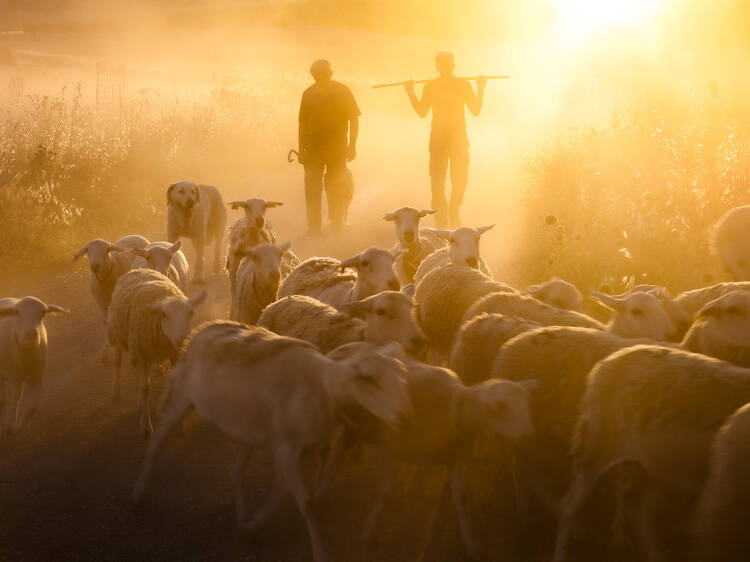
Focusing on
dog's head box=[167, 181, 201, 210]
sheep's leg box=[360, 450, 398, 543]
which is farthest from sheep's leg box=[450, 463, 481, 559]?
dog's head box=[167, 181, 201, 210]

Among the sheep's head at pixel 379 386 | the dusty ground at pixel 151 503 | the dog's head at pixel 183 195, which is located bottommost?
the dusty ground at pixel 151 503

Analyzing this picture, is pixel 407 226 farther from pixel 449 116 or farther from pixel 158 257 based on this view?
pixel 449 116

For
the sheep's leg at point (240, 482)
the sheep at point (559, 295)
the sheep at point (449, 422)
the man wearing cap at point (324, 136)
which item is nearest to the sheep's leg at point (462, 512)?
the sheep at point (449, 422)

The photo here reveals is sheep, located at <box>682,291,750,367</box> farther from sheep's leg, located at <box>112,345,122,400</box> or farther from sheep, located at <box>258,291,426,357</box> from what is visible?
sheep's leg, located at <box>112,345,122,400</box>

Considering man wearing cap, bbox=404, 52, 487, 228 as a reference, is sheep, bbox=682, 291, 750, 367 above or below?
below

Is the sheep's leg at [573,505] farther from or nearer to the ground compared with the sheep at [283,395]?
nearer to the ground

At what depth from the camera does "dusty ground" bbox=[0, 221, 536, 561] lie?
558cm

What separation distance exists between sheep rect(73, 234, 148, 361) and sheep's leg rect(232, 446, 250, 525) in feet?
11.8

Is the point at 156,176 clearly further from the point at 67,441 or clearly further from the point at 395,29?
the point at 395,29

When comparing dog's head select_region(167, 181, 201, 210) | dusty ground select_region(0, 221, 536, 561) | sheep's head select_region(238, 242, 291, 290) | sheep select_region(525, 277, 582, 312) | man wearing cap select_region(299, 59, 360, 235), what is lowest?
dusty ground select_region(0, 221, 536, 561)

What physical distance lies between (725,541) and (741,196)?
22.0 feet

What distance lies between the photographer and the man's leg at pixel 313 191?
1515cm

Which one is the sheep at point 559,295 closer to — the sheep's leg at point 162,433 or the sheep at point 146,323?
the sheep at point 146,323

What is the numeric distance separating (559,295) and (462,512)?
2.36 metres
